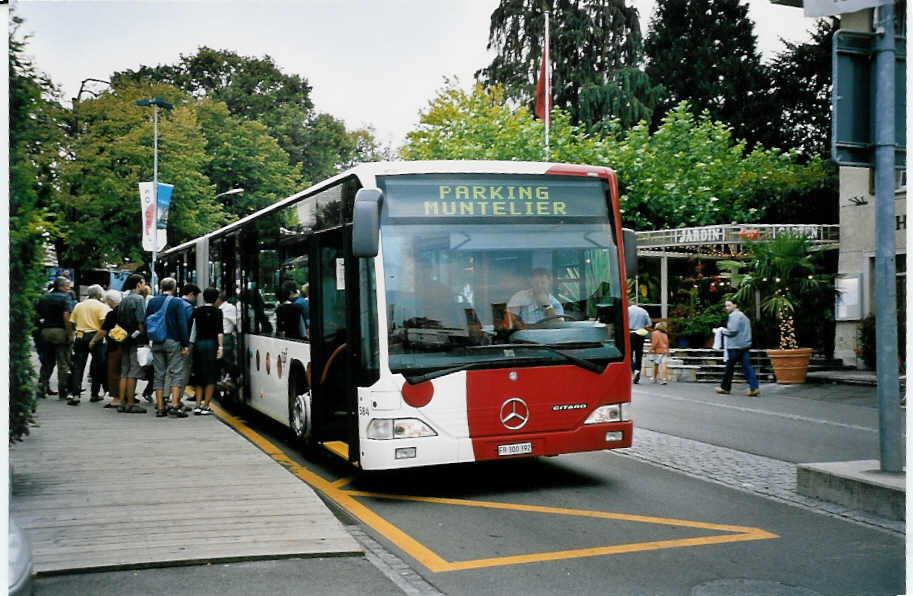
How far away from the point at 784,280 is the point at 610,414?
43.5 feet

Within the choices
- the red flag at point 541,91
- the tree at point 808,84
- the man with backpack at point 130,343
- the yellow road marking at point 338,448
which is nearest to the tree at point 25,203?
the yellow road marking at point 338,448

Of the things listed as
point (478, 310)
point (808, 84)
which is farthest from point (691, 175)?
point (478, 310)

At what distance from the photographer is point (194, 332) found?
12.7 meters

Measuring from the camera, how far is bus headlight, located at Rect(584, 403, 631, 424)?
8.23 meters

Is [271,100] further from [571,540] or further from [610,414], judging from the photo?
[571,540]

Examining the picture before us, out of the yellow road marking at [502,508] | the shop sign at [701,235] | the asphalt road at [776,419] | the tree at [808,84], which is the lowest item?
the asphalt road at [776,419]

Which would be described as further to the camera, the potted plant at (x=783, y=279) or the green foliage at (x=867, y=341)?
the potted plant at (x=783, y=279)

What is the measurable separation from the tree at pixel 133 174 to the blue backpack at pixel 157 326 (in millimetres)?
9041

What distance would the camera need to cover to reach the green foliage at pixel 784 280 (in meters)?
19.7

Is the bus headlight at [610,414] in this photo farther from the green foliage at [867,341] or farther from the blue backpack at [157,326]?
the green foliage at [867,341]

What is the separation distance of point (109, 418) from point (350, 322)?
5509 mm

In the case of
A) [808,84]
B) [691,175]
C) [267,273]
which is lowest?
[267,273]

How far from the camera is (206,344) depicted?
12758 millimetres

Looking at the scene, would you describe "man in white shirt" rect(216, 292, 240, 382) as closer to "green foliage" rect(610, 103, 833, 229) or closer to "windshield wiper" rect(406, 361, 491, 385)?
"windshield wiper" rect(406, 361, 491, 385)
